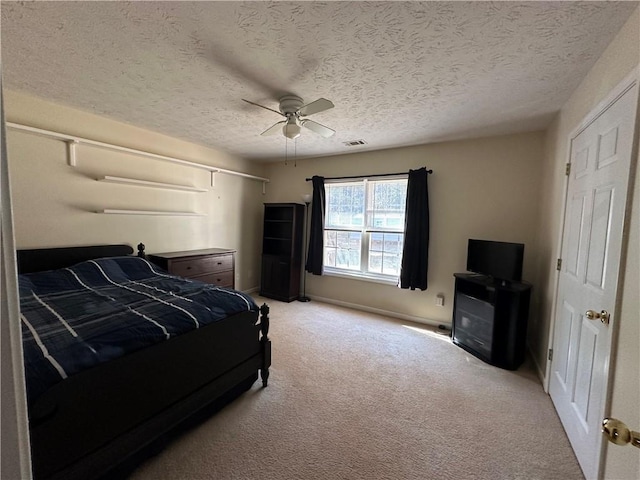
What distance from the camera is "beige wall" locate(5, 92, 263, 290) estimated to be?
2.58m

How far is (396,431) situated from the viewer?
1.88m

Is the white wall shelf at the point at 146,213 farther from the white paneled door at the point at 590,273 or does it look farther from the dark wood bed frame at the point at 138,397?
the white paneled door at the point at 590,273

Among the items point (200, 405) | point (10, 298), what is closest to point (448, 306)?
point (200, 405)

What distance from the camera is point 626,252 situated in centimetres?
127

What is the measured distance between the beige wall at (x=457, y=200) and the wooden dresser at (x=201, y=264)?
1.73m

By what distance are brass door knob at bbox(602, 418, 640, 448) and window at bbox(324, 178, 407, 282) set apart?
127 inches

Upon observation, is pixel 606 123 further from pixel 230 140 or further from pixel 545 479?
pixel 230 140

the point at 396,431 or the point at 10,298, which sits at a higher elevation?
the point at 10,298

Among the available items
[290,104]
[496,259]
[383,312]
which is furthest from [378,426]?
[290,104]

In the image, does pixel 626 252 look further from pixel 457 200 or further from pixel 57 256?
pixel 57 256

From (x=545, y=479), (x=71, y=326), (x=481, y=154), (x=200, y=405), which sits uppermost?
(x=481, y=154)

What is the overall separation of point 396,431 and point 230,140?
12.0ft

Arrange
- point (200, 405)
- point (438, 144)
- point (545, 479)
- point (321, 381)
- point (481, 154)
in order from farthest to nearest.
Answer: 1. point (438, 144)
2. point (481, 154)
3. point (321, 381)
4. point (200, 405)
5. point (545, 479)

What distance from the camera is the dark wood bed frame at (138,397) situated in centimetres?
120
